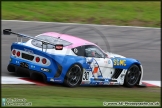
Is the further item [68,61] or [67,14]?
[67,14]

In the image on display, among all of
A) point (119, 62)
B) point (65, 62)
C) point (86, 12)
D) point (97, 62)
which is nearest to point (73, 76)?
point (65, 62)

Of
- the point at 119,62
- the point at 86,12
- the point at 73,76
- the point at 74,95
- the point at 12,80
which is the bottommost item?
the point at 74,95

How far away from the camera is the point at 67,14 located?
21.2 meters

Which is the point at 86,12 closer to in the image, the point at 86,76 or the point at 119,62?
the point at 119,62

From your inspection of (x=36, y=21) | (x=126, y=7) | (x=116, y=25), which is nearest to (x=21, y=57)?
(x=36, y=21)

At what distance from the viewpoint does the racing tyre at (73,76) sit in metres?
11.6

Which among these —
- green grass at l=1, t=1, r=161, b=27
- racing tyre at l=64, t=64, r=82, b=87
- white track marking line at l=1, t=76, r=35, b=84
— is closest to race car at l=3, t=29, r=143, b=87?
racing tyre at l=64, t=64, r=82, b=87

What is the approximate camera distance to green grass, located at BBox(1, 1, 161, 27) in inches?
805

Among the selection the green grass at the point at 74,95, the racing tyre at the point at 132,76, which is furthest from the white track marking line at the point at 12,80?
the racing tyre at the point at 132,76

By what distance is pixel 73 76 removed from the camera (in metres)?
11.7

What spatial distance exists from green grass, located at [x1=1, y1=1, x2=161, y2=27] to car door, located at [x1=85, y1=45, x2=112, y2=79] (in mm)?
7905

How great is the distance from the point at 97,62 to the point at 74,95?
189 centimetres

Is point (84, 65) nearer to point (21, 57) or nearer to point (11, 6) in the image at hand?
point (21, 57)

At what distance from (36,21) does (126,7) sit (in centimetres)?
584
